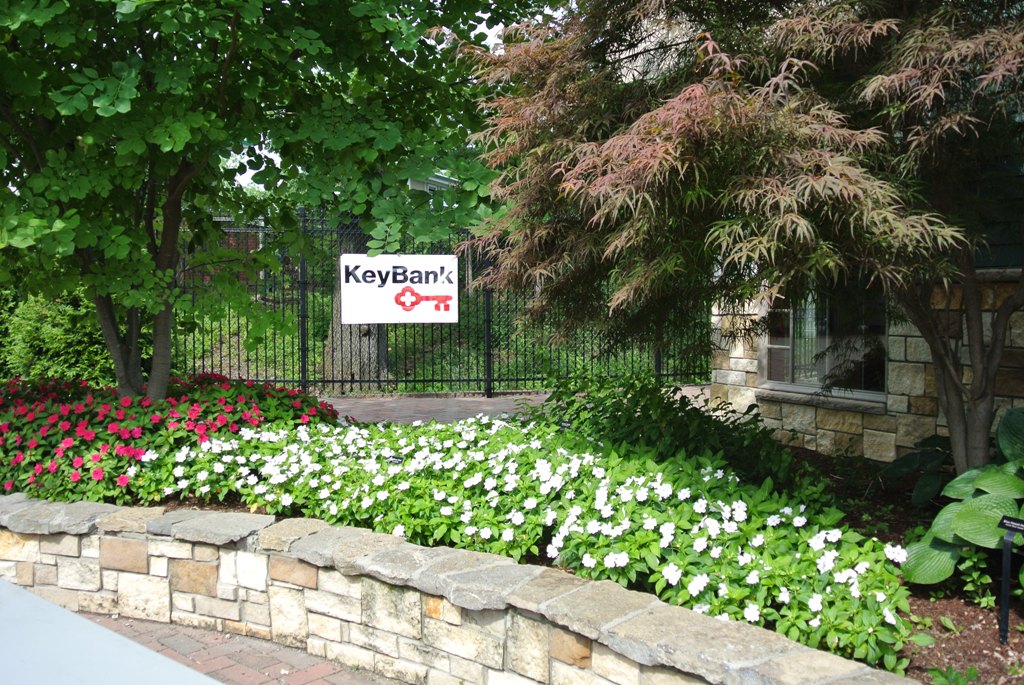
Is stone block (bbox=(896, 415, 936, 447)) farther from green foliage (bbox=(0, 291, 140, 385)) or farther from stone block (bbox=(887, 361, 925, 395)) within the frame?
green foliage (bbox=(0, 291, 140, 385))

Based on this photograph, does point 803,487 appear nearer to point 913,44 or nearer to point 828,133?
point 828,133

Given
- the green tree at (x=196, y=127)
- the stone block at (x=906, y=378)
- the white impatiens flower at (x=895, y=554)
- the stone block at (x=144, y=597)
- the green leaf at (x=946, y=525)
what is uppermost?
the green tree at (x=196, y=127)

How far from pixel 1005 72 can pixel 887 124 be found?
64cm

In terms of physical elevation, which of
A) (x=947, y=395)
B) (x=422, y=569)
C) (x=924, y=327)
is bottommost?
(x=422, y=569)

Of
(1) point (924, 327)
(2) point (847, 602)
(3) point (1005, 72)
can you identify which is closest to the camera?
(2) point (847, 602)

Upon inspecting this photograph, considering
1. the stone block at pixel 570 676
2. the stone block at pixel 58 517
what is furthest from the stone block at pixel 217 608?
the stone block at pixel 570 676

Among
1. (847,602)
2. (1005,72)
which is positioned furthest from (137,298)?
(1005,72)

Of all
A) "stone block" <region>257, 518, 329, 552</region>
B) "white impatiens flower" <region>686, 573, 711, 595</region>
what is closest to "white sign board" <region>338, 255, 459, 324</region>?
"stone block" <region>257, 518, 329, 552</region>

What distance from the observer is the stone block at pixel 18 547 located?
4.73 m

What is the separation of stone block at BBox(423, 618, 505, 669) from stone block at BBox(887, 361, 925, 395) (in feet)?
13.5

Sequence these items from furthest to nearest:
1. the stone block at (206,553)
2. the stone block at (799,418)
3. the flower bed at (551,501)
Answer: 1. the stone block at (799,418)
2. the stone block at (206,553)
3. the flower bed at (551,501)

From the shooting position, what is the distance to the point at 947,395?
4727mm

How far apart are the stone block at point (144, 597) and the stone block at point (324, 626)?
36.1 inches

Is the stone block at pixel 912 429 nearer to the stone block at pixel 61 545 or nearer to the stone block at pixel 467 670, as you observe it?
the stone block at pixel 467 670
